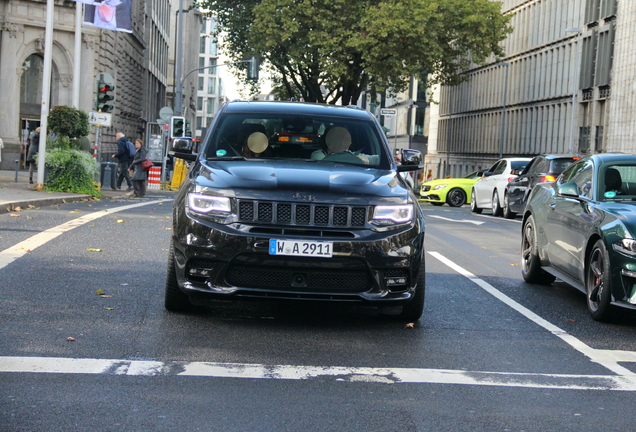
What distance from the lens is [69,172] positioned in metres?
25.0

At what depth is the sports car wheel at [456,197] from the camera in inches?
1373

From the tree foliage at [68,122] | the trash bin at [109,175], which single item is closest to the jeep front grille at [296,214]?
the tree foliage at [68,122]

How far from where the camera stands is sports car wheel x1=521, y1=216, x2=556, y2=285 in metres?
10.7

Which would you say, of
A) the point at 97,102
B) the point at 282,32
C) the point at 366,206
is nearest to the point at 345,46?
the point at 282,32

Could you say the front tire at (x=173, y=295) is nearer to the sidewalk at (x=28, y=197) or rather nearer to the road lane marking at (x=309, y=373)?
the road lane marking at (x=309, y=373)

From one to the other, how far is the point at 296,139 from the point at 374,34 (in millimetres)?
36098

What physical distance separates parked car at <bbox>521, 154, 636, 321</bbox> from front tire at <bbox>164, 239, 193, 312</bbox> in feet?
10.9

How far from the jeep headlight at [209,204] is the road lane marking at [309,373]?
1.37 meters

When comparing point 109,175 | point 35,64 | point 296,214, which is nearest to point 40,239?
point 296,214

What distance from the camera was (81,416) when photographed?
15.5ft

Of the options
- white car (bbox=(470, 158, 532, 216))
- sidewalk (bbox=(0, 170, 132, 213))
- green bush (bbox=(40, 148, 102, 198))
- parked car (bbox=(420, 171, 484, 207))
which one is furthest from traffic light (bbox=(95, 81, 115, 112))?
parked car (bbox=(420, 171, 484, 207))

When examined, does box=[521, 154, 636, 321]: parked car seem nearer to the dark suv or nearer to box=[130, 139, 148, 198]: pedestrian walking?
the dark suv

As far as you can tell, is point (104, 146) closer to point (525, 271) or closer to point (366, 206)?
point (525, 271)

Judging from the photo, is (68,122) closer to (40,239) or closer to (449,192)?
(40,239)
